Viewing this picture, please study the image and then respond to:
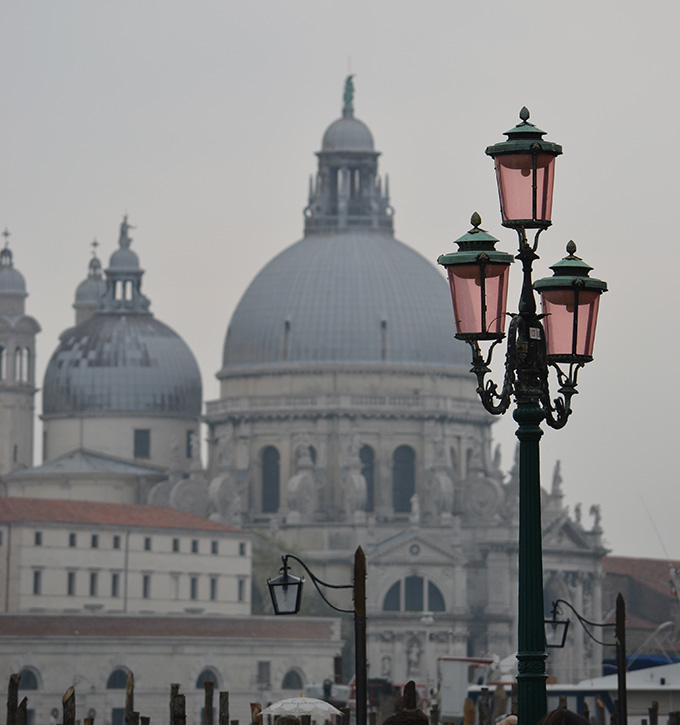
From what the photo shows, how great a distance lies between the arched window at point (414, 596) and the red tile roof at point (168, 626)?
24.4 ft

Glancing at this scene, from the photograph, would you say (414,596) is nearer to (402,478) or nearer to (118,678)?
(402,478)

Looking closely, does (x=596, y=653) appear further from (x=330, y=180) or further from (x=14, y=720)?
(x=14, y=720)

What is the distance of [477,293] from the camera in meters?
21.9

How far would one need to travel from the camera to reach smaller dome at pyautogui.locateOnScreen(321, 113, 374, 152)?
127 meters

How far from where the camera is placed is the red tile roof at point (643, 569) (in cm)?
13175

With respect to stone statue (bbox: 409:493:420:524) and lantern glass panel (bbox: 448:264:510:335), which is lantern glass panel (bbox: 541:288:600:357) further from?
stone statue (bbox: 409:493:420:524)

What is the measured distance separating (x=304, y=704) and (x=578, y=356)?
86.5 feet

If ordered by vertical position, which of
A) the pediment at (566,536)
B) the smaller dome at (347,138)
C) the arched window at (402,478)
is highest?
the smaller dome at (347,138)

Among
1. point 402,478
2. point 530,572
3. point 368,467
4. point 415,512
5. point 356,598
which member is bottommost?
point 530,572

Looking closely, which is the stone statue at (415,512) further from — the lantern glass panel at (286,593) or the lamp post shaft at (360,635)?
the lantern glass panel at (286,593)

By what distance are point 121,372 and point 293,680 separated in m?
25.2

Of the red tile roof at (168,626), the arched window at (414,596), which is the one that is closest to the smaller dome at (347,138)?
the arched window at (414,596)

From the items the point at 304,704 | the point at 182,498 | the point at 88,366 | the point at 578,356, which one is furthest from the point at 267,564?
the point at 578,356

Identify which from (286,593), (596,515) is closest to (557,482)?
(596,515)
